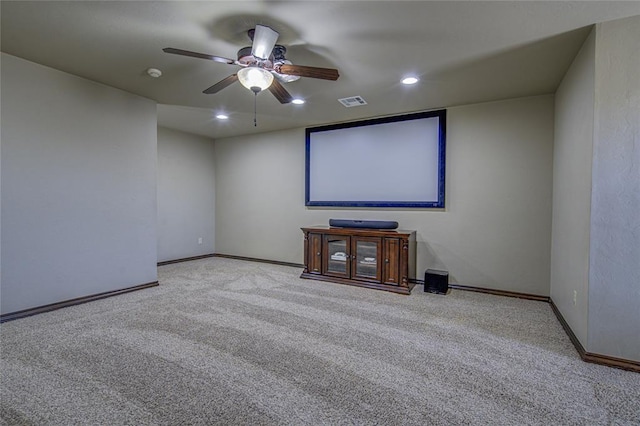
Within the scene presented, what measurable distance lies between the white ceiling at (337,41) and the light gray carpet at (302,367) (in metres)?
2.36

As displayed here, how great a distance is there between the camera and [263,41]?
2.32 m

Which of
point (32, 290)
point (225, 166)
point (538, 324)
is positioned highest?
point (225, 166)

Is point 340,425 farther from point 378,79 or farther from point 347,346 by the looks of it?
point 378,79

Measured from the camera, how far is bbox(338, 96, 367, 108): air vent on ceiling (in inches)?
154

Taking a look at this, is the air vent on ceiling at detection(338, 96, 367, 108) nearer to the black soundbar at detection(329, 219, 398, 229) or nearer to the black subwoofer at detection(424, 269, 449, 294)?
the black soundbar at detection(329, 219, 398, 229)

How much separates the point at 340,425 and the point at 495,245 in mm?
3260

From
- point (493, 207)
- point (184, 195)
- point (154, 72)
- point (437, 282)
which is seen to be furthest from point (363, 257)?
point (184, 195)

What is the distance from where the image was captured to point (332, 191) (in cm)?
509

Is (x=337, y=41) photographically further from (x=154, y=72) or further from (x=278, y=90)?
(x=154, y=72)

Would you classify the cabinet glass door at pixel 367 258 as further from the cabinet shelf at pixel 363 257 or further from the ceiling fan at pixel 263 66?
the ceiling fan at pixel 263 66

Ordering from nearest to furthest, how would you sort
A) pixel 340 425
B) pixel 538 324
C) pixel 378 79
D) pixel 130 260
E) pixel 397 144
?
pixel 340 425 < pixel 538 324 < pixel 378 79 < pixel 130 260 < pixel 397 144

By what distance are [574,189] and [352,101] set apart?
2.51 metres

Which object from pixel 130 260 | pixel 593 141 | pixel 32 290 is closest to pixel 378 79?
pixel 593 141

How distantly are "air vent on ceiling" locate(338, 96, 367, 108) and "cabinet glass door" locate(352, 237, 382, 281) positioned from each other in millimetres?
1752
